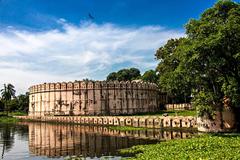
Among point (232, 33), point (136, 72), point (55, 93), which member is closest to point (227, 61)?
point (232, 33)

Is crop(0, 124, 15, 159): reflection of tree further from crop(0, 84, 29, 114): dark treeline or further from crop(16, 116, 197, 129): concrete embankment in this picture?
crop(0, 84, 29, 114): dark treeline

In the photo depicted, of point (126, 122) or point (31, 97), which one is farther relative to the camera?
point (31, 97)

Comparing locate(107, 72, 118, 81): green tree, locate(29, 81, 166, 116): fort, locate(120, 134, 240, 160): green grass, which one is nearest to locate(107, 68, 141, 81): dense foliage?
locate(107, 72, 118, 81): green tree

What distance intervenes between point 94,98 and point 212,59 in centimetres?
5351

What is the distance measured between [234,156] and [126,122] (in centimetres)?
3509

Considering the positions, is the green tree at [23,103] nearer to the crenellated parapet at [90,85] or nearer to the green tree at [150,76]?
the crenellated parapet at [90,85]

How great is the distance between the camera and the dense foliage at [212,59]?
98.1 ft

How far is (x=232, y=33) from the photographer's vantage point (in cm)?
2967

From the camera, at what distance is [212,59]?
101 ft

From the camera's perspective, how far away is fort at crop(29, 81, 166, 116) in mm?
81938

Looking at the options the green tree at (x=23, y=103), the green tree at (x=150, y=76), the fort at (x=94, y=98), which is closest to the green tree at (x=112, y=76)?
the green tree at (x=150, y=76)

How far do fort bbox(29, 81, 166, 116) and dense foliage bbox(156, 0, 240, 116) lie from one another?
4793 centimetres

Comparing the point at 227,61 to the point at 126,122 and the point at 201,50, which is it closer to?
the point at 201,50

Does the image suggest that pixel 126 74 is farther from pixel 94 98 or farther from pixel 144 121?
pixel 144 121
